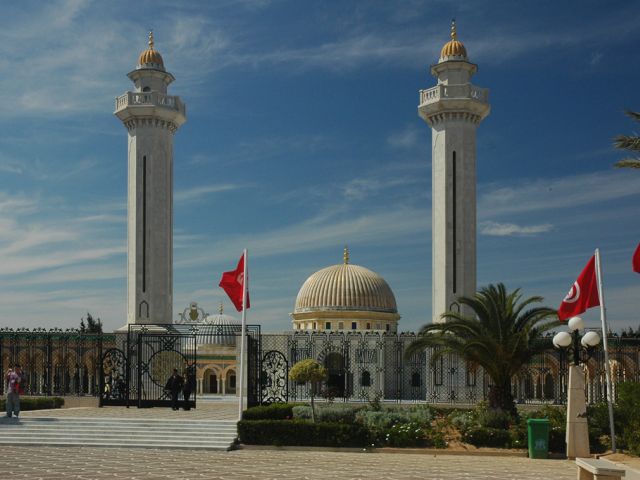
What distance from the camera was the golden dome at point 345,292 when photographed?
55844 millimetres

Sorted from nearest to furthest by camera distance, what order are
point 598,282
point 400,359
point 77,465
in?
point 77,465, point 598,282, point 400,359

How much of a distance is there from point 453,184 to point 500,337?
65.4 ft

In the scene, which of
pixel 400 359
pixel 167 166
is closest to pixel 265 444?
pixel 400 359

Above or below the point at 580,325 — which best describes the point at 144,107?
above

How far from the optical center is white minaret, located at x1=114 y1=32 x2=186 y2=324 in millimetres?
43469

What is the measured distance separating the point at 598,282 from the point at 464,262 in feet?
73.2

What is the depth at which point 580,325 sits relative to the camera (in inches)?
728

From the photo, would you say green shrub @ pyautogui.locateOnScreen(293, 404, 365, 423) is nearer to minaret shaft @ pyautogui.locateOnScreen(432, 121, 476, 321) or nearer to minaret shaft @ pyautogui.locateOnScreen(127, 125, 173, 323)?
minaret shaft @ pyautogui.locateOnScreen(432, 121, 476, 321)

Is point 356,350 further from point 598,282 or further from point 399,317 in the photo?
point 598,282

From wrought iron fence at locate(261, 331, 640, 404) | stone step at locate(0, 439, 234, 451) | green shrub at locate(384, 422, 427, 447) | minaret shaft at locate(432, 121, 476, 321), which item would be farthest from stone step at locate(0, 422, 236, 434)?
minaret shaft at locate(432, 121, 476, 321)

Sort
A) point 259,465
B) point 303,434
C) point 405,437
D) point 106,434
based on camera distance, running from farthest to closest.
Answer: point 106,434
point 303,434
point 405,437
point 259,465

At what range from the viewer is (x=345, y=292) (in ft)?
184

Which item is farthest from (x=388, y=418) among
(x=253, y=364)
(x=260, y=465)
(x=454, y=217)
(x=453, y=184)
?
(x=453, y=184)

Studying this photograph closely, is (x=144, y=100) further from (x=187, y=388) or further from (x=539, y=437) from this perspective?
(x=539, y=437)
